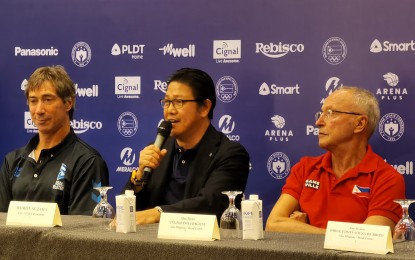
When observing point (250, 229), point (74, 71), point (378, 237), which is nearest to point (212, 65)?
point (74, 71)

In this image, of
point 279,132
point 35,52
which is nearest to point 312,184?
point 279,132

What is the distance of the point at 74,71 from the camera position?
4.88 metres

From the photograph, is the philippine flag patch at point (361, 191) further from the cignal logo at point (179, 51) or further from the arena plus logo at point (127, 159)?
the arena plus logo at point (127, 159)

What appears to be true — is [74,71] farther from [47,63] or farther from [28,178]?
[28,178]

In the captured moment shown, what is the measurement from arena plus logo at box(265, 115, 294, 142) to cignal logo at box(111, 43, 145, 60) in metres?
0.95

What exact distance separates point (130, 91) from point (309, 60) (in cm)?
116

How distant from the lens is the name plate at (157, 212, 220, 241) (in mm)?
2355

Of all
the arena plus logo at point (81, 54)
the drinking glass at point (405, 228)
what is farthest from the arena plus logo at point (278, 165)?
the drinking glass at point (405, 228)

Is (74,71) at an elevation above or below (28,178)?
above

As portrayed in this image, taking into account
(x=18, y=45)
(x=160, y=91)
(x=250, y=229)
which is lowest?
(x=250, y=229)

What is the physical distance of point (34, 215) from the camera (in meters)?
2.69

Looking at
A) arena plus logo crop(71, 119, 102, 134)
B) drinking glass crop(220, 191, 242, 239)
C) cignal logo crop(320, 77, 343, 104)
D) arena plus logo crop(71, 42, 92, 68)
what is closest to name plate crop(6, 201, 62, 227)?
drinking glass crop(220, 191, 242, 239)

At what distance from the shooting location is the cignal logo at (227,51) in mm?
4434

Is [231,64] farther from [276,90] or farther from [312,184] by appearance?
[312,184]
